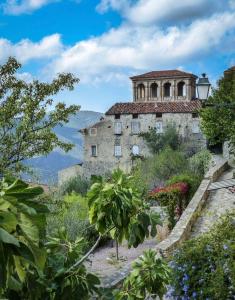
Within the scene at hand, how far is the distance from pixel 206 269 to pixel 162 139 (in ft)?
145

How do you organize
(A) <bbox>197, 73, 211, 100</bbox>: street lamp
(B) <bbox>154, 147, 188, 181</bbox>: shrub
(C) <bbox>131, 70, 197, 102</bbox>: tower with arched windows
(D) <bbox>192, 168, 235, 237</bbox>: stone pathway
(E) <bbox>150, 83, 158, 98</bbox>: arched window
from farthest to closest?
(E) <bbox>150, 83, 158, 98</bbox>: arched window, (C) <bbox>131, 70, 197, 102</bbox>: tower with arched windows, (B) <bbox>154, 147, 188, 181</bbox>: shrub, (D) <bbox>192, 168, 235, 237</bbox>: stone pathway, (A) <bbox>197, 73, 211, 100</bbox>: street lamp

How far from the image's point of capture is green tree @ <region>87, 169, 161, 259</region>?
366cm

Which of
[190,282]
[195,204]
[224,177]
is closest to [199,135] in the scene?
[224,177]

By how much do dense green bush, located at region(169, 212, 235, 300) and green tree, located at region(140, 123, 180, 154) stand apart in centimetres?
4301

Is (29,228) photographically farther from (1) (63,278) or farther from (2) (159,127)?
(2) (159,127)

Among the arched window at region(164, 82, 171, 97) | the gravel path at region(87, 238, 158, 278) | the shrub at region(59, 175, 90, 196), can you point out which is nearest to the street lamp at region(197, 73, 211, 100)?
the gravel path at region(87, 238, 158, 278)

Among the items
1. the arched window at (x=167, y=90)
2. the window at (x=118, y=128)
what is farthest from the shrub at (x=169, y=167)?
the arched window at (x=167, y=90)

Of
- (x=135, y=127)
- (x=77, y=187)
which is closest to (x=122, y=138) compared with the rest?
(x=135, y=127)

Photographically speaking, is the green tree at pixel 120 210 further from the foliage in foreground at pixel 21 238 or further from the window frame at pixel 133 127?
the window frame at pixel 133 127

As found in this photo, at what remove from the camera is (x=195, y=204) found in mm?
17344

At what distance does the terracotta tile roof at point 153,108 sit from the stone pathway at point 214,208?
1308 inches

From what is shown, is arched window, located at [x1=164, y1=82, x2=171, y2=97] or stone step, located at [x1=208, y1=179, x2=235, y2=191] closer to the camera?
stone step, located at [x1=208, y1=179, x2=235, y2=191]

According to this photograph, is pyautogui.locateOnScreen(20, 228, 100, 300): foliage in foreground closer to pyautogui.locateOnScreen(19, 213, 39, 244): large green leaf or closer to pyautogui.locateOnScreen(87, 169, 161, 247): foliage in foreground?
pyautogui.locateOnScreen(87, 169, 161, 247): foliage in foreground

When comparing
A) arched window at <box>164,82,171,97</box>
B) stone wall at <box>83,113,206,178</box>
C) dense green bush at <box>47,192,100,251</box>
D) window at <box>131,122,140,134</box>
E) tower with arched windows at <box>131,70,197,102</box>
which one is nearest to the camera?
dense green bush at <box>47,192,100,251</box>
